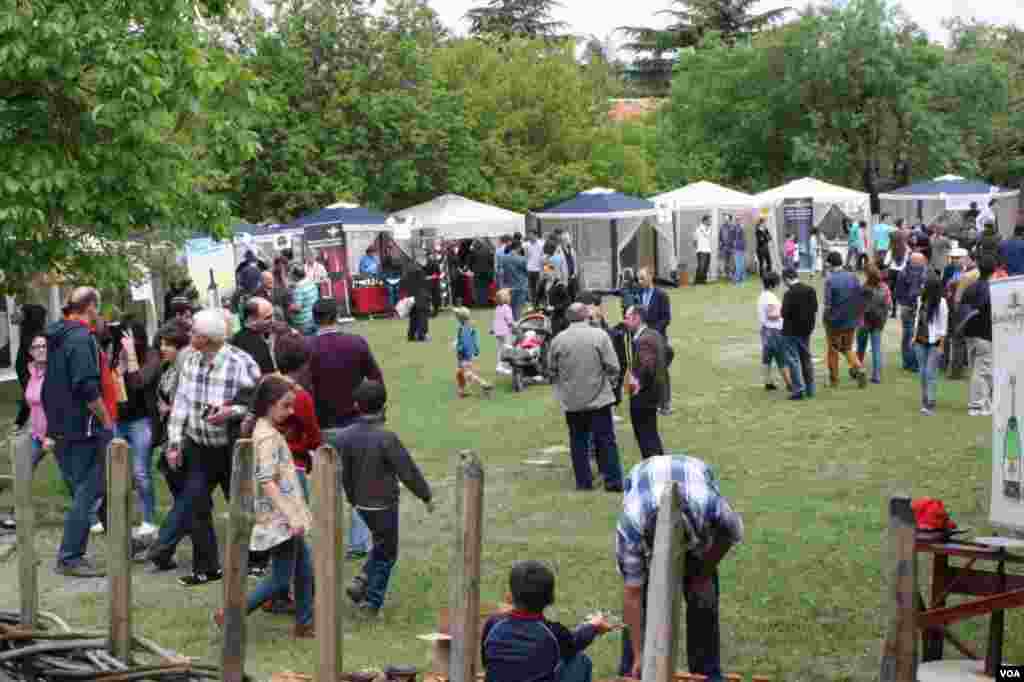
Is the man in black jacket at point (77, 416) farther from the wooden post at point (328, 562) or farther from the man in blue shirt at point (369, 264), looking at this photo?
the man in blue shirt at point (369, 264)

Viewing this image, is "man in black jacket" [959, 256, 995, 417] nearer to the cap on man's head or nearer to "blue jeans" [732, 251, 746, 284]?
the cap on man's head

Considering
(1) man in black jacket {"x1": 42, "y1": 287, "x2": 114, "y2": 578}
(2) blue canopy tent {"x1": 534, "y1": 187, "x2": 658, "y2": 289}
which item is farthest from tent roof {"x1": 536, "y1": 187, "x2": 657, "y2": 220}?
(1) man in black jacket {"x1": 42, "y1": 287, "x2": 114, "y2": 578}

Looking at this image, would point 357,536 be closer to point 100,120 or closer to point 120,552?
point 120,552

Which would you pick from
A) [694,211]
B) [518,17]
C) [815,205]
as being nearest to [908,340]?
[694,211]

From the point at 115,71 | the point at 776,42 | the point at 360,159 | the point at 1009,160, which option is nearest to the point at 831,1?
the point at 776,42

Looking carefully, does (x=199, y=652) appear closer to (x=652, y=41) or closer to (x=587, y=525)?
(x=587, y=525)

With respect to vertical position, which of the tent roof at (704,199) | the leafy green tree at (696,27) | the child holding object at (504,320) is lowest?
the child holding object at (504,320)

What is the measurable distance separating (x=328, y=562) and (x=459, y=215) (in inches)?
1115

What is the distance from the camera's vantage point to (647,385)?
1283 cm

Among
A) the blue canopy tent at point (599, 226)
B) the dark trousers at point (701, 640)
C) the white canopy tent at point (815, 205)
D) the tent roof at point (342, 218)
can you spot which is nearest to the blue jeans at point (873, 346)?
the dark trousers at point (701, 640)

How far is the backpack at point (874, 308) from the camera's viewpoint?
18.5m

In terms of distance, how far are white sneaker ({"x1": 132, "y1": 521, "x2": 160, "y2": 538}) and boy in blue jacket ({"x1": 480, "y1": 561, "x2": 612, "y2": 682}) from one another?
18.6 ft

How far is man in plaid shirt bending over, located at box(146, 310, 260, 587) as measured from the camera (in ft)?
31.4

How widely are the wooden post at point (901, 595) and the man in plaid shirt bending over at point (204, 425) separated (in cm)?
513
